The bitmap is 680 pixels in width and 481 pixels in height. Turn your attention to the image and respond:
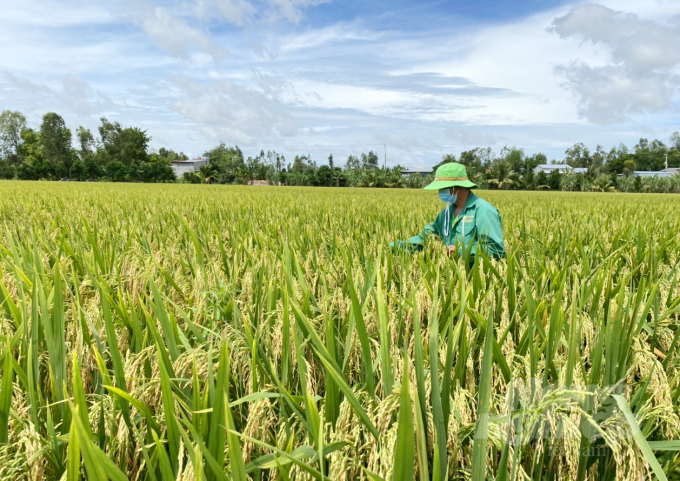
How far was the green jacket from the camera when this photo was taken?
3.06 metres

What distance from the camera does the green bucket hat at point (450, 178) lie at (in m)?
3.18

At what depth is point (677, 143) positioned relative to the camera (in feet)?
346

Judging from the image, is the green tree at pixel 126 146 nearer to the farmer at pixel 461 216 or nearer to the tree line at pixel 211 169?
the tree line at pixel 211 169

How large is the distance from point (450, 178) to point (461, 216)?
1.23ft

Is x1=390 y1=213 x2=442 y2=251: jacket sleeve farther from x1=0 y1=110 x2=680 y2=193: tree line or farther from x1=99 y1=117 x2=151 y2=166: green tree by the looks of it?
x1=99 y1=117 x2=151 y2=166: green tree

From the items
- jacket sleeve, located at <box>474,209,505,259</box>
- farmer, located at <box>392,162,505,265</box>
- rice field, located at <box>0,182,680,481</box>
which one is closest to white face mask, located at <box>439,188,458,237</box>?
farmer, located at <box>392,162,505,265</box>

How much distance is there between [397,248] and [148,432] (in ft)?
5.81

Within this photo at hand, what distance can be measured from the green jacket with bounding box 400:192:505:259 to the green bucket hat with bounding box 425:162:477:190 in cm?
20

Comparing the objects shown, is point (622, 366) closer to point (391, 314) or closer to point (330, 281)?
point (391, 314)

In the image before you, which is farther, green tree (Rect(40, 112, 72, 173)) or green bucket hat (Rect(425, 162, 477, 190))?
green tree (Rect(40, 112, 72, 173))

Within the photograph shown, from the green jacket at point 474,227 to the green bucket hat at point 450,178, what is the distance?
20cm

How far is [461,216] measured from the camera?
343 cm

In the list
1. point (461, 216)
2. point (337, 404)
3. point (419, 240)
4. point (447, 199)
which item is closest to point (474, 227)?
point (461, 216)

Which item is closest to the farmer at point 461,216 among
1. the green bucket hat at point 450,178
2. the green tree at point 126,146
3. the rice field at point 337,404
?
the green bucket hat at point 450,178
